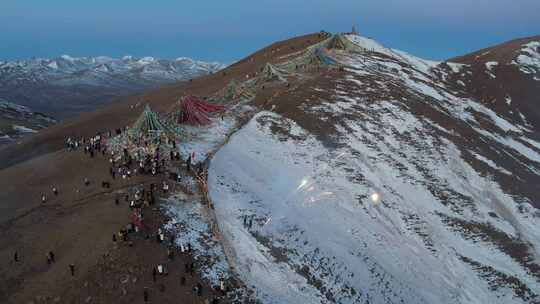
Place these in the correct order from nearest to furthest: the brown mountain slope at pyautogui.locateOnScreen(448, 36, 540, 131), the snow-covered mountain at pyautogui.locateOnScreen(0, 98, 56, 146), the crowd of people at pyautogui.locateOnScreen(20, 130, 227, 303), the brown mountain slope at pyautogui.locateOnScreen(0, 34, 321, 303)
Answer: the brown mountain slope at pyautogui.locateOnScreen(0, 34, 321, 303) → the crowd of people at pyautogui.locateOnScreen(20, 130, 227, 303) → the brown mountain slope at pyautogui.locateOnScreen(448, 36, 540, 131) → the snow-covered mountain at pyautogui.locateOnScreen(0, 98, 56, 146)

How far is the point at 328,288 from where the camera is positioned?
27.4 meters

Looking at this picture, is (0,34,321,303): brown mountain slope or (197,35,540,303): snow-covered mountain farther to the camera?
(197,35,540,303): snow-covered mountain

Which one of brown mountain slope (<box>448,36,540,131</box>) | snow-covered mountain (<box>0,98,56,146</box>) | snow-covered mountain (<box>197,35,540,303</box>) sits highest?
brown mountain slope (<box>448,36,540,131</box>)

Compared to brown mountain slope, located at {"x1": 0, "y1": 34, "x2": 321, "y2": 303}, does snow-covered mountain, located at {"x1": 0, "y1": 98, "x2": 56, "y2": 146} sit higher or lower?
lower

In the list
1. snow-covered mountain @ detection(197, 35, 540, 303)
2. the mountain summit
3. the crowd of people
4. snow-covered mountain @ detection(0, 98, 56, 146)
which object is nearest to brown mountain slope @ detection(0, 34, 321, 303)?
the mountain summit

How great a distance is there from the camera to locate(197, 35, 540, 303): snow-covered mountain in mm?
29219

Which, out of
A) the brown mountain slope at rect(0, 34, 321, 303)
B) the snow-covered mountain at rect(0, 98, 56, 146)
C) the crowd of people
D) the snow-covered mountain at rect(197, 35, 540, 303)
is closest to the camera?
the brown mountain slope at rect(0, 34, 321, 303)

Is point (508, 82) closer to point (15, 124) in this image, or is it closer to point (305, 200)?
point (305, 200)

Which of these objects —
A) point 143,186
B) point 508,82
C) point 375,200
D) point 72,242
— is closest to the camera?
point 72,242

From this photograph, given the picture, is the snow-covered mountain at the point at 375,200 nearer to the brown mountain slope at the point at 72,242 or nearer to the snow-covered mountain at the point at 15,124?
the brown mountain slope at the point at 72,242

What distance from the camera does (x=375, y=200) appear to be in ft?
125

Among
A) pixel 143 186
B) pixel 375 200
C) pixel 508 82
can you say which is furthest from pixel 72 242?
pixel 508 82

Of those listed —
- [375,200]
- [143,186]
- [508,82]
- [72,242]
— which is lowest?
[375,200]

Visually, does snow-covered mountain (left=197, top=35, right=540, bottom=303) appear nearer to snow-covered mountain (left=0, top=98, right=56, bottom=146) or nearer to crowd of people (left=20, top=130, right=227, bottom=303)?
crowd of people (left=20, top=130, right=227, bottom=303)
